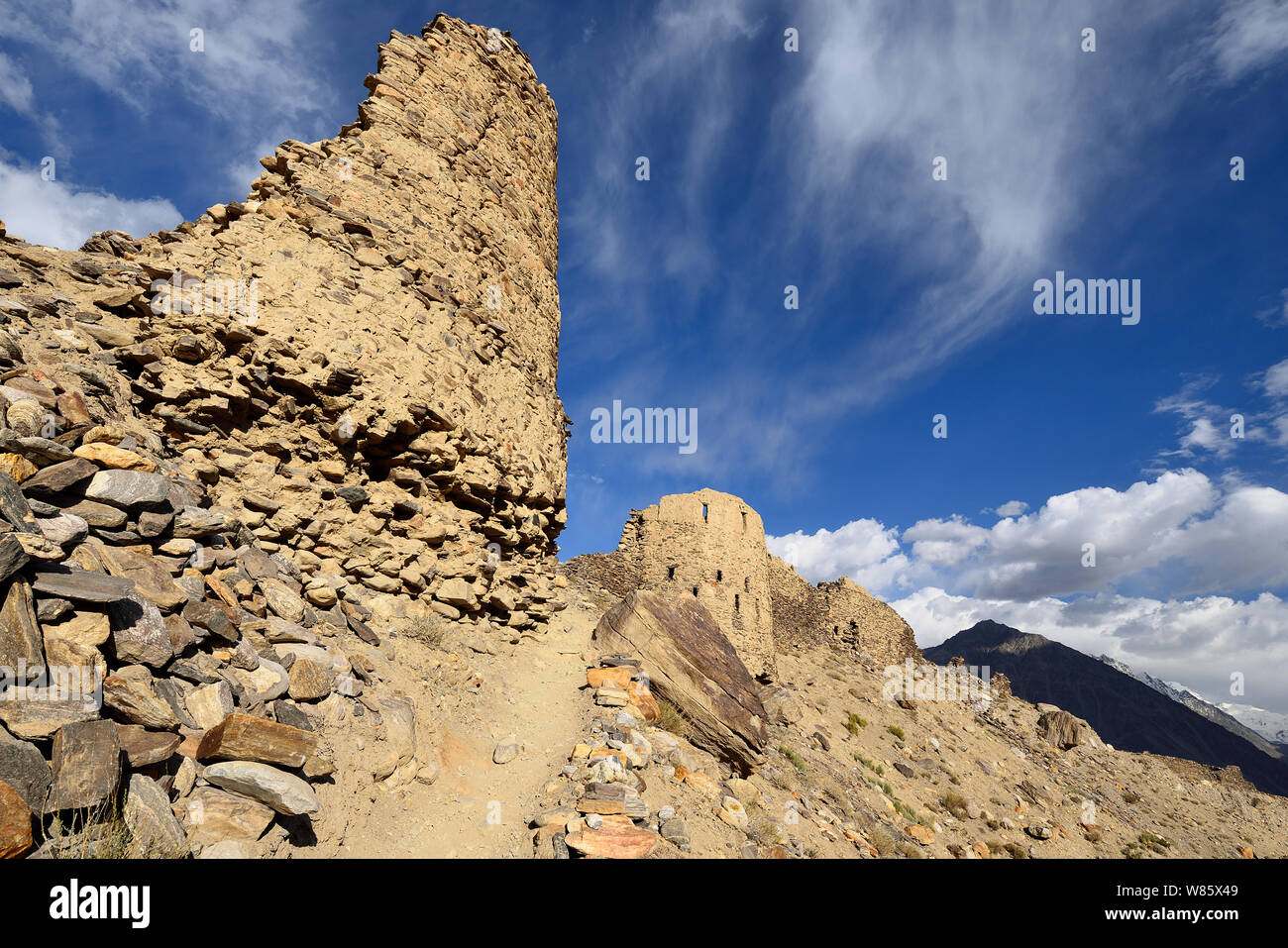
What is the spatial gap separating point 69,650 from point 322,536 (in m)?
3.24

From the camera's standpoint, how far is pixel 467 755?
16.9ft

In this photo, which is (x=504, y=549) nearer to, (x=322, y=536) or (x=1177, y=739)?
(x=322, y=536)

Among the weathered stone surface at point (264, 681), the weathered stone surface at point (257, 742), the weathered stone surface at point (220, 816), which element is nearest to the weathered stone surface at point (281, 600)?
the weathered stone surface at point (264, 681)

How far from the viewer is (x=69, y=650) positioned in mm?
2566

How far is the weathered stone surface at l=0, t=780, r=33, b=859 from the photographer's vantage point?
6.04 ft

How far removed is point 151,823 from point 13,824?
1.87 feet

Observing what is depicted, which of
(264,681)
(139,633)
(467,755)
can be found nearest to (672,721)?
(467,755)

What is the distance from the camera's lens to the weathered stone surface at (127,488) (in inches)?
140

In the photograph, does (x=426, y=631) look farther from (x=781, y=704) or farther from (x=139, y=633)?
(x=781, y=704)

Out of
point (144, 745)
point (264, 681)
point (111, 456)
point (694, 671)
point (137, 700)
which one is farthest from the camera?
point (694, 671)

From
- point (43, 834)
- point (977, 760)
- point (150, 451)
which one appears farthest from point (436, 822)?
point (977, 760)

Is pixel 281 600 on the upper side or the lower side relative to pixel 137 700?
upper

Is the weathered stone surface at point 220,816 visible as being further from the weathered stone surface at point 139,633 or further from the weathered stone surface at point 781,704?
the weathered stone surface at point 781,704

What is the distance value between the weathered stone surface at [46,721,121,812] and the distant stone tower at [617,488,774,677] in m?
16.8
